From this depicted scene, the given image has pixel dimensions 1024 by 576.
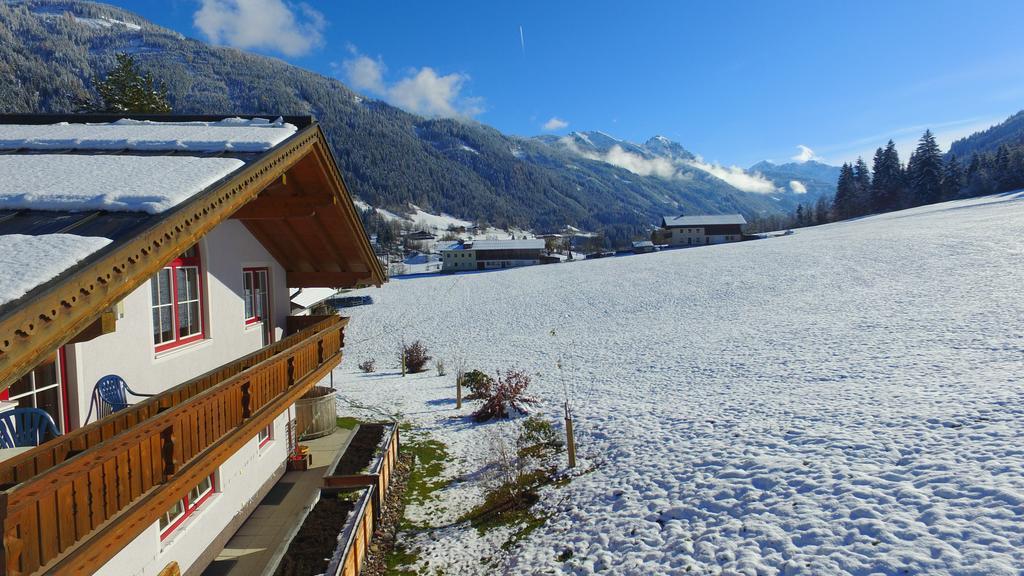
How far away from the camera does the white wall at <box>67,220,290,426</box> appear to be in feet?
20.0

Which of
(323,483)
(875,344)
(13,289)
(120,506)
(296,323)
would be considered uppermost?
(13,289)

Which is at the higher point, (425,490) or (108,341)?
(108,341)

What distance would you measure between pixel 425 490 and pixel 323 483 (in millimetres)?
2785

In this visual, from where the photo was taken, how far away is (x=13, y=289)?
2861 millimetres

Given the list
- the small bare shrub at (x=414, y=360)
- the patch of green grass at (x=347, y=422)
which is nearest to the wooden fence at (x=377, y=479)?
the patch of green grass at (x=347, y=422)

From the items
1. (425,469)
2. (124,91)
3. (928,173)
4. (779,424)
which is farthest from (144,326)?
(928,173)

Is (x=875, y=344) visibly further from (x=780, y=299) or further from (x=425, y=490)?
(x=425, y=490)

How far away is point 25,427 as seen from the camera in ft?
16.8

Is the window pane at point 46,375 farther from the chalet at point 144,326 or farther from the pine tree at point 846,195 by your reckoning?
the pine tree at point 846,195

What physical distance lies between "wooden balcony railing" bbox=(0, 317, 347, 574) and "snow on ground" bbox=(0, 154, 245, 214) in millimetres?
1948

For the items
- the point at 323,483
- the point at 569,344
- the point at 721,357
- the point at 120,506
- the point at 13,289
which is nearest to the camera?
the point at 13,289

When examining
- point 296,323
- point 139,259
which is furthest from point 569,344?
point 139,259

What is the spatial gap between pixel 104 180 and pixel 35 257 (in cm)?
183

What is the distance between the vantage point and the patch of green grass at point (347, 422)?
17656mm
